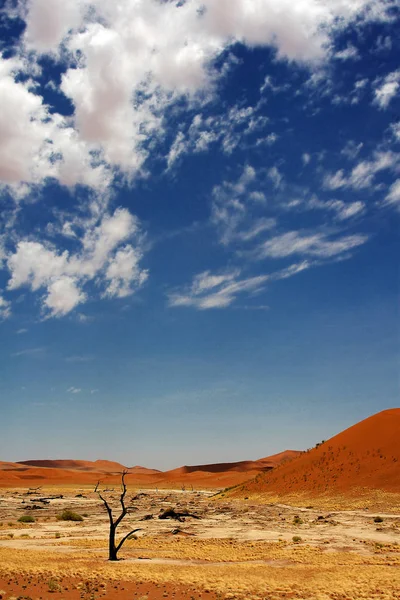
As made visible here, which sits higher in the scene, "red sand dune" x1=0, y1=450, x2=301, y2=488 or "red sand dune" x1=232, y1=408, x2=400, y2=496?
"red sand dune" x1=232, y1=408, x2=400, y2=496

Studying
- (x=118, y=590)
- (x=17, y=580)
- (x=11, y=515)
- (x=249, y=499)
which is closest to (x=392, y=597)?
(x=118, y=590)

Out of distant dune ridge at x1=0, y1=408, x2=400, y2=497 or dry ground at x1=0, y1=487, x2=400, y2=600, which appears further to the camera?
distant dune ridge at x1=0, y1=408, x2=400, y2=497

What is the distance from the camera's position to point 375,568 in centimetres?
2033

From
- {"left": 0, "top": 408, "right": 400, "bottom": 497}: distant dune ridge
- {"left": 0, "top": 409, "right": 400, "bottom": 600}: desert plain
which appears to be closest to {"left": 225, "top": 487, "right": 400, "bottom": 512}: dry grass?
{"left": 0, "top": 409, "right": 400, "bottom": 600}: desert plain

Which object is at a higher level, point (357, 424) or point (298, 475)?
point (357, 424)

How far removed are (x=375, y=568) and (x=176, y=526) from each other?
2003 centimetres

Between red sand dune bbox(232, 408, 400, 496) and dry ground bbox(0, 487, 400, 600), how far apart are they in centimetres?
1572

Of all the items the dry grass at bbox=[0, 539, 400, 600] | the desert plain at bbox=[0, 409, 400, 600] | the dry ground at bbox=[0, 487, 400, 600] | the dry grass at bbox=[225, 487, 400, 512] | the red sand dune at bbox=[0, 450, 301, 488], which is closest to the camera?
the dry grass at bbox=[0, 539, 400, 600]

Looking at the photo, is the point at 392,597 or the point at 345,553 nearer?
the point at 392,597

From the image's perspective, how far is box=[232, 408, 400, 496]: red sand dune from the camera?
186 feet

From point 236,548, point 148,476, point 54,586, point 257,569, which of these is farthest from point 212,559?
point 148,476

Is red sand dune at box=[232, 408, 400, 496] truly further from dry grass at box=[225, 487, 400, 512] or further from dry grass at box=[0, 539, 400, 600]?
dry grass at box=[0, 539, 400, 600]

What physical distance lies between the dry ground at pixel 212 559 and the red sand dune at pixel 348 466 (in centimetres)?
1572

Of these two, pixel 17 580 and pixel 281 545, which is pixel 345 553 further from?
pixel 17 580
